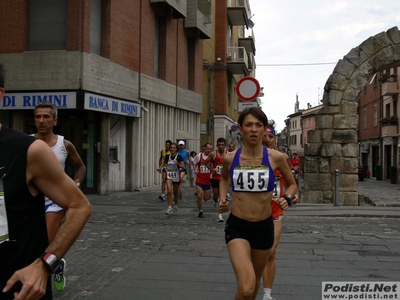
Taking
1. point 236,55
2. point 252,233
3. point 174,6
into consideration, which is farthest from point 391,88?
point 252,233

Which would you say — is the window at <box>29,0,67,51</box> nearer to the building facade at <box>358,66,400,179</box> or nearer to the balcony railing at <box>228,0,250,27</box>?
the balcony railing at <box>228,0,250,27</box>

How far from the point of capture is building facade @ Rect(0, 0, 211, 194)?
1511 cm

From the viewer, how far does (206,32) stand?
25.9 meters

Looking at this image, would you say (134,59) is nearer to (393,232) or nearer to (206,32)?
(206,32)

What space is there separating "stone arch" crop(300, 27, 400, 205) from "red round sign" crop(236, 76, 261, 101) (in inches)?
Answer: 199

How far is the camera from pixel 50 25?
50.5 feet

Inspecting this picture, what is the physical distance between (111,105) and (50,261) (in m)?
14.9

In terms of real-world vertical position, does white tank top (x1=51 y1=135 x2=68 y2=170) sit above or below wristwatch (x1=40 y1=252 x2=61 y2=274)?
above

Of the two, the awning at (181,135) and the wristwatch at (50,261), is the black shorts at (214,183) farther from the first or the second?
the awning at (181,135)

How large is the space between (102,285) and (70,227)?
347cm

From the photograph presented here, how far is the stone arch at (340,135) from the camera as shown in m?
15.0

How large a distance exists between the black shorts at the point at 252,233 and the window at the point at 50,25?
496 inches

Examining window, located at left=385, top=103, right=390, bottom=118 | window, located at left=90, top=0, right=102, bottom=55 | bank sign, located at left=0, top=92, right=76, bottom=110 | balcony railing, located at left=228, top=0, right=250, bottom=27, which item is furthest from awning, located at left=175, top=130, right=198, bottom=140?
window, located at left=385, top=103, right=390, bottom=118

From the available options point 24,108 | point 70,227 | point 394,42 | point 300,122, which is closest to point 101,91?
point 24,108
